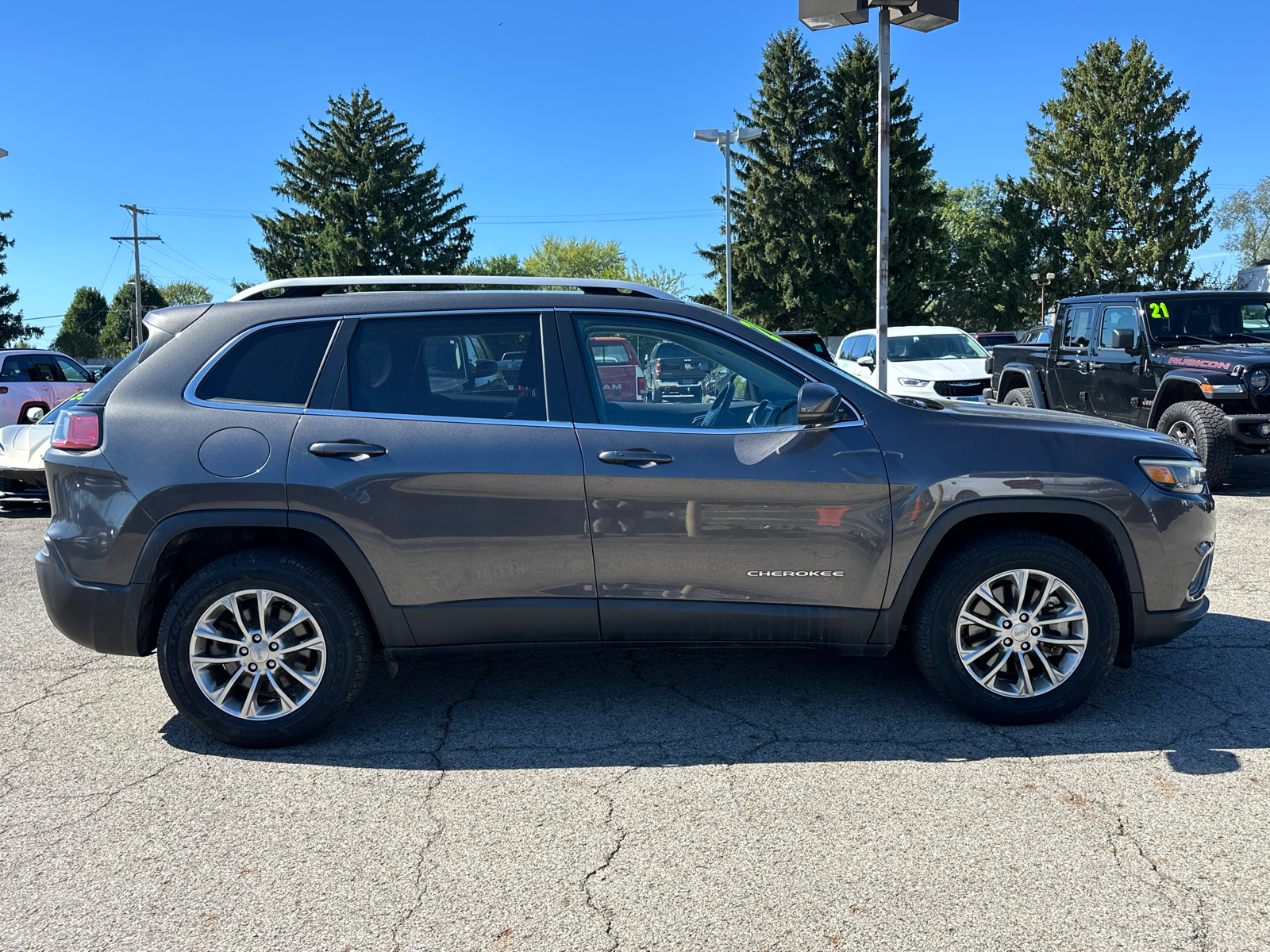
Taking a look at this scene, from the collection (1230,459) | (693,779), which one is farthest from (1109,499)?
(1230,459)

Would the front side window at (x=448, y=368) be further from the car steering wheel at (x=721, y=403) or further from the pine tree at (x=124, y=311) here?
the pine tree at (x=124, y=311)

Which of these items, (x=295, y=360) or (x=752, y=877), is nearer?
(x=752, y=877)

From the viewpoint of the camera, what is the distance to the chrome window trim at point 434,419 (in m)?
3.78

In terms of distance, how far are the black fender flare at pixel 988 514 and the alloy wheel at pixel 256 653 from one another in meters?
2.18

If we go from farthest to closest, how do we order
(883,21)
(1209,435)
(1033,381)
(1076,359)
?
(883,21)
(1033,381)
(1076,359)
(1209,435)

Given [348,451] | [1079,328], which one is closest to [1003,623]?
[348,451]

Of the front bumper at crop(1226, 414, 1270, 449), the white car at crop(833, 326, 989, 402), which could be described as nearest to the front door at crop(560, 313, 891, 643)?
the front bumper at crop(1226, 414, 1270, 449)

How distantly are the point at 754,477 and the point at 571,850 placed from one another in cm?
148

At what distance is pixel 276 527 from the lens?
3.76 metres

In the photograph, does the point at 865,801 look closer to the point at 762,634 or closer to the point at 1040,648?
the point at 762,634

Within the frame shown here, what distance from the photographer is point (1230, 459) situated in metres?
9.26

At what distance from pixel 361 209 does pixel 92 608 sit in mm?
52564

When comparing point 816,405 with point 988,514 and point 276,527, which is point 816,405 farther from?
point 276,527

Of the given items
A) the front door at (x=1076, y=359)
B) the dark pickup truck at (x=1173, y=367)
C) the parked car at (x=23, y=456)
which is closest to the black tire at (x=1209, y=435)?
the dark pickup truck at (x=1173, y=367)
